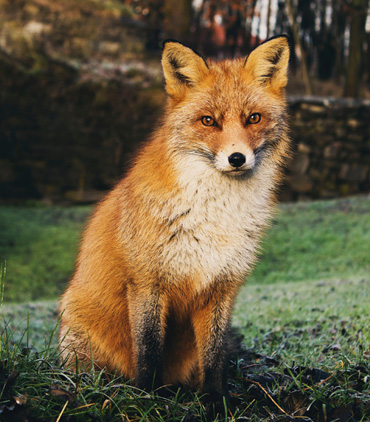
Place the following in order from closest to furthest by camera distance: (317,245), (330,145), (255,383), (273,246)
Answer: (255,383), (317,245), (273,246), (330,145)

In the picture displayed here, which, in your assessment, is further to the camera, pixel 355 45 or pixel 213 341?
pixel 355 45

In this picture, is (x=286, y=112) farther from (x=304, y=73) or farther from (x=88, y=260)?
(x=304, y=73)

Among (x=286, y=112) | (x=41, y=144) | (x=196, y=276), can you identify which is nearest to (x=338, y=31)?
(x=41, y=144)

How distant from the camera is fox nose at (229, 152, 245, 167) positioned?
2658 mm

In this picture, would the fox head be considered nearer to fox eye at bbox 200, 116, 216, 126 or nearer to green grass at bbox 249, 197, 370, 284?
fox eye at bbox 200, 116, 216, 126

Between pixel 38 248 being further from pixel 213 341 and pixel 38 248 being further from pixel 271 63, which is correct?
pixel 271 63

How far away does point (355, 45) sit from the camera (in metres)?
12.4

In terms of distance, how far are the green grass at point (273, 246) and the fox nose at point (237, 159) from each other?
4769 millimetres

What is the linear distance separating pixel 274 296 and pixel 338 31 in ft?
32.6

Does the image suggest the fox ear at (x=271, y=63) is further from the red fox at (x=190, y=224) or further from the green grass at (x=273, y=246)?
the green grass at (x=273, y=246)

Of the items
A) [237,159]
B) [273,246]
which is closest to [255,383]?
[237,159]

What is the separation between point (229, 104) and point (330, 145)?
9.67m

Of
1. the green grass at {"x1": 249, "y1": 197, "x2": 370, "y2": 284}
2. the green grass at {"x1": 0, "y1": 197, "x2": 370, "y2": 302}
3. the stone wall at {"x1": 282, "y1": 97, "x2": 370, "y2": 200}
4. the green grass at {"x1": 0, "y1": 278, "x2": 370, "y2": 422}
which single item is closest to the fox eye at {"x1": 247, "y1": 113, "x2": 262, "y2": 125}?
the green grass at {"x1": 0, "y1": 278, "x2": 370, "y2": 422}

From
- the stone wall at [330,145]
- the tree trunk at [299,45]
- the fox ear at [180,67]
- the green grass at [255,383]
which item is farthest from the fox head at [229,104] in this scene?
the tree trunk at [299,45]
